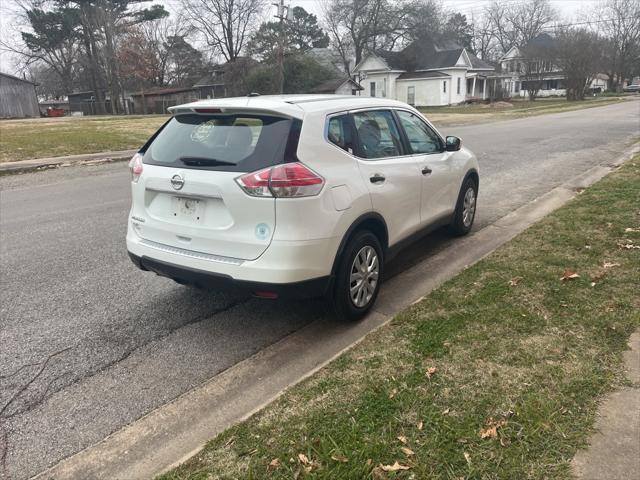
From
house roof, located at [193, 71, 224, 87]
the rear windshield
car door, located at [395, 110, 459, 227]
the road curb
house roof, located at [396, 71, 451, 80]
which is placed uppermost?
house roof, located at [193, 71, 224, 87]

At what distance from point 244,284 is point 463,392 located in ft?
5.12

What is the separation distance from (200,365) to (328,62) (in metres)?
62.8

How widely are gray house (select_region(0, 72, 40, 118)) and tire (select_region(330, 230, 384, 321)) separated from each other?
2351 inches

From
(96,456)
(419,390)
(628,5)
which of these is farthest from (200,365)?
(628,5)

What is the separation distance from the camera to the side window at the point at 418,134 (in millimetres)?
4970

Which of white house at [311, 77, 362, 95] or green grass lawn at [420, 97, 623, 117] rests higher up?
white house at [311, 77, 362, 95]

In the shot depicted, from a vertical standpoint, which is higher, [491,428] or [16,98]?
[16,98]

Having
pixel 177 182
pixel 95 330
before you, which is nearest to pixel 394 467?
pixel 177 182

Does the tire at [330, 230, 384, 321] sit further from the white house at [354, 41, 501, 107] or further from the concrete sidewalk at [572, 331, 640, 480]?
the white house at [354, 41, 501, 107]

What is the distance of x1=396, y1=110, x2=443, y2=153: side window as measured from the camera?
16.3ft

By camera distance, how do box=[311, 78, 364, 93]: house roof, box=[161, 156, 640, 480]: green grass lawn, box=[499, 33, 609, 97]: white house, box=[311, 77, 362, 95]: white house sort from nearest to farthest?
1. box=[161, 156, 640, 480]: green grass lawn
2. box=[311, 78, 364, 93]: house roof
3. box=[311, 77, 362, 95]: white house
4. box=[499, 33, 609, 97]: white house

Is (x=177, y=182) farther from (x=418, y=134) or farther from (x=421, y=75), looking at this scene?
(x=421, y=75)

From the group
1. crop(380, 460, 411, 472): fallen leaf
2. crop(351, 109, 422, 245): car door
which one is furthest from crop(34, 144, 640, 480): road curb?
crop(380, 460, 411, 472): fallen leaf

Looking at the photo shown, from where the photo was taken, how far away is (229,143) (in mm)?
3691
